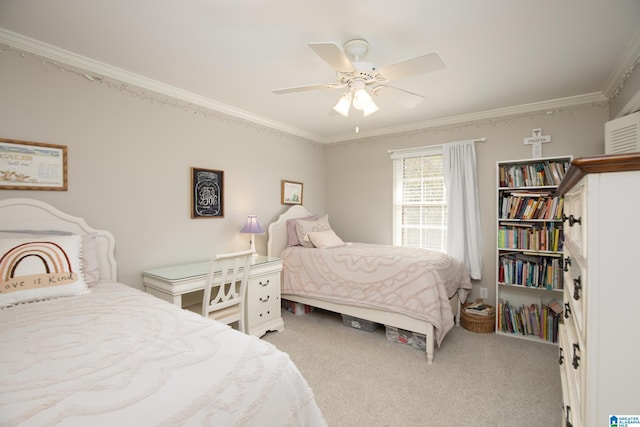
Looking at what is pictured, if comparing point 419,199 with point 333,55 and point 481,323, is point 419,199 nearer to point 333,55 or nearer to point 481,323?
point 481,323

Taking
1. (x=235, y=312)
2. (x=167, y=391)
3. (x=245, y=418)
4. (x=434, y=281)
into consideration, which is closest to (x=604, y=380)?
(x=245, y=418)

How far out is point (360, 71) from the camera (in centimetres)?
198

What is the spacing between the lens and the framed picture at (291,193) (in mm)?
4141

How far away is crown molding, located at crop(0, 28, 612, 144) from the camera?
207cm

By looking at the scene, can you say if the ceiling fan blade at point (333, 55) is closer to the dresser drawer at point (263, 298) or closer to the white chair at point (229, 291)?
the white chair at point (229, 291)

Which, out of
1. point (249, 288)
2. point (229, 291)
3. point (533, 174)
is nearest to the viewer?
point (229, 291)

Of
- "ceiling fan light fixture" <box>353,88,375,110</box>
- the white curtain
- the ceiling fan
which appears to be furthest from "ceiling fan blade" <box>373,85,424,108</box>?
the white curtain

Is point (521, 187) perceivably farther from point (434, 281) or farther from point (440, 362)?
point (440, 362)

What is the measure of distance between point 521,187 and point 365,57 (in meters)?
2.24

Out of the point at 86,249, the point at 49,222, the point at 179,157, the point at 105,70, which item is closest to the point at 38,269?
the point at 86,249

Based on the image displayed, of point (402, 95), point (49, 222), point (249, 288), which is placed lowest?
point (249, 288)

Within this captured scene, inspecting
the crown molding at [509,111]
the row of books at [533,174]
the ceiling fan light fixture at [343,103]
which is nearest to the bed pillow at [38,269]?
the ceiling fan light fixture at [343,103]

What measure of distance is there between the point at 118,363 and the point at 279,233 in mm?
2924

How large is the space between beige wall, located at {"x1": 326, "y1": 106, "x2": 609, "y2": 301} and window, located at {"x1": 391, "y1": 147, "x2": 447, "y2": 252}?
5.0 inches
